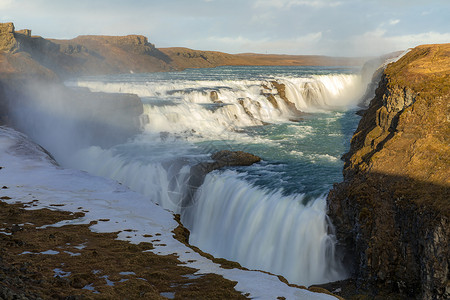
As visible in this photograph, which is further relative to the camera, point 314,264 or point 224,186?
point 224,186

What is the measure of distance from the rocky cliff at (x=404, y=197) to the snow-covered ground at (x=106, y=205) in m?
4.55

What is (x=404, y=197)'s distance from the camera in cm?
1221

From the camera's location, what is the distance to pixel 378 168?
13867 millimetres

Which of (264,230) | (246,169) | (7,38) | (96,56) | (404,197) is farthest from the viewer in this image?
(96,56)

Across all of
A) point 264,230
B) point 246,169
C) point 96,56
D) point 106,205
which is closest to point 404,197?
point 264,230

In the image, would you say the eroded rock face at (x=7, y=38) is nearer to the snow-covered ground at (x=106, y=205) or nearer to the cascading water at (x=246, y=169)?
the cascading water at (x=246, y=169)

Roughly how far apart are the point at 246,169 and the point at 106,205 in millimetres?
9547

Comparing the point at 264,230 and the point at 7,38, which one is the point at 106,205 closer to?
the point at 264,230

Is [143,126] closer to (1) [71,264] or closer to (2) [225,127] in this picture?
(2) [225,127]

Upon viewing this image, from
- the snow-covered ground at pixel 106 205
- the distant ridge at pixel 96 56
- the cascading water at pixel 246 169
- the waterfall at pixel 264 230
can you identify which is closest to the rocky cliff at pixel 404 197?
the waterfall at pixel 264 230

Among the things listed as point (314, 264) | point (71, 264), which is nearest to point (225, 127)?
point (314, 264)

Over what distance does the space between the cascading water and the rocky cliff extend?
177 centimetres

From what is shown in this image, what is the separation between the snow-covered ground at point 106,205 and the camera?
28.6 feet

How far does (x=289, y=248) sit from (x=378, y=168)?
4.60m
